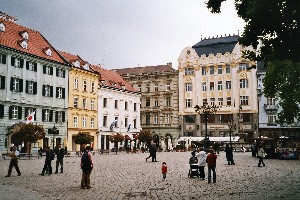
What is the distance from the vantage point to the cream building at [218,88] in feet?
216

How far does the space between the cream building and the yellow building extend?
17908 millimetres

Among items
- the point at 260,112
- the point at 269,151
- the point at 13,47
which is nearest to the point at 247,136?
the point at 260,112

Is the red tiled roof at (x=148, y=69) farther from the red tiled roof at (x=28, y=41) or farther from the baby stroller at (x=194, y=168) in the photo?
the baby stroller at (x=194, y=168)

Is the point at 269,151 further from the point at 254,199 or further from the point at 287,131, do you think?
the point at 254,199

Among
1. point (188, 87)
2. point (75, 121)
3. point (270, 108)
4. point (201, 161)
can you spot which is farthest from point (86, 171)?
point (188, 87)

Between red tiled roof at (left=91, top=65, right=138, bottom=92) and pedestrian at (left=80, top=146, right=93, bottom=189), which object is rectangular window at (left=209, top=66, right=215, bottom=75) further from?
pedestrian at (left=80, top=146, right=93, bottom=189)

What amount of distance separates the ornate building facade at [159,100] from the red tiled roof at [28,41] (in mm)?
22962

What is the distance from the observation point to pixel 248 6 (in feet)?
35.5

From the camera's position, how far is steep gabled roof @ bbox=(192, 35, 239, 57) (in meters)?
68.7

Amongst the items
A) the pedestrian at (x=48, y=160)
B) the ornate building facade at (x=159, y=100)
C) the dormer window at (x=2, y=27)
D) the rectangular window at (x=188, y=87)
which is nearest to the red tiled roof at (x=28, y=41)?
the dormer window at (x=2, y=27)

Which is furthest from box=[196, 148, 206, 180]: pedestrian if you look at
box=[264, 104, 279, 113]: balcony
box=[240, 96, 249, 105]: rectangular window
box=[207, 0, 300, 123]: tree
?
box=[240, 96, 249, 105]: rectangular window

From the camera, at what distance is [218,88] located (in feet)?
224

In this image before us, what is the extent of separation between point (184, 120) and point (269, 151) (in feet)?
101

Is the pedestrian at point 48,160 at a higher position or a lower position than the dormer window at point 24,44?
lower
